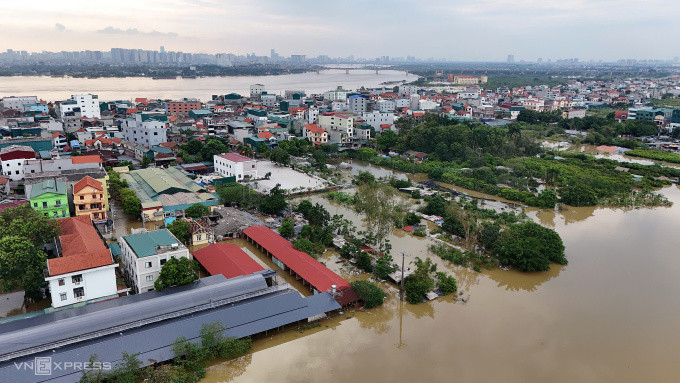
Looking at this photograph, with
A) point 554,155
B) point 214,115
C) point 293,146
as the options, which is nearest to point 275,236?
point 293,146

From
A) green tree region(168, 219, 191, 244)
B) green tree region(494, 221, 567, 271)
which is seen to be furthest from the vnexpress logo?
green tree region(494, 221, 567, 271)

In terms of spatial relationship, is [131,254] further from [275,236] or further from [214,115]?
[214,115]

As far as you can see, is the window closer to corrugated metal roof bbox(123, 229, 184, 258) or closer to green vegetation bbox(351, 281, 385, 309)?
corrugated metal roof bbox(123, 229, 184, 258)

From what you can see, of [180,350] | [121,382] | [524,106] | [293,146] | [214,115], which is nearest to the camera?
[121,382]

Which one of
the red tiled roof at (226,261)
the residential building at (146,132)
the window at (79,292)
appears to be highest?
the residential building at (146,132)

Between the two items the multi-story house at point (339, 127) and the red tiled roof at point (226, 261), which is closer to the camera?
the red tiled roof at point (226, 261)

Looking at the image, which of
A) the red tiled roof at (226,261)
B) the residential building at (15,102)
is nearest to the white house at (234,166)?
the red tiled roof at (226,261)

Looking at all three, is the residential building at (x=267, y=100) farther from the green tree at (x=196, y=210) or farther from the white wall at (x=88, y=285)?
the white wall at (x=88, y=285)
